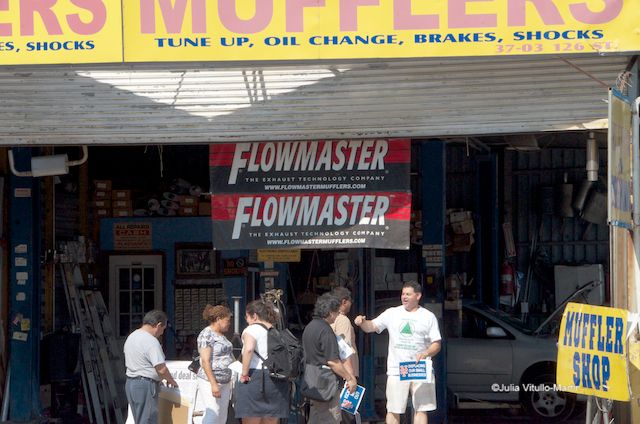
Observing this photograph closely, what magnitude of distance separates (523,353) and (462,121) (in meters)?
5.16

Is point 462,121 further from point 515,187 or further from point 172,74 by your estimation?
point 515,187

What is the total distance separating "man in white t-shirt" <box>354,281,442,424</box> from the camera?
433 inches

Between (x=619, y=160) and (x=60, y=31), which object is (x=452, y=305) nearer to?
(x=619, y=160)

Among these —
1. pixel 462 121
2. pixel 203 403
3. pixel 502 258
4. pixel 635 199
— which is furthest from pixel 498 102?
pixel 502 258

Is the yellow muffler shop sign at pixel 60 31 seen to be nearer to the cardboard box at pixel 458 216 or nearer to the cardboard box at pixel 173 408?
the cardboard box at pixel 173 408

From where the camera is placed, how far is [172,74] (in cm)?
1097

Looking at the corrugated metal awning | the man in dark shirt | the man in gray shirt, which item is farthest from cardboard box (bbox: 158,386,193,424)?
the corrugated metal awning

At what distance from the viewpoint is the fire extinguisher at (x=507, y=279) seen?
1784 centimetres

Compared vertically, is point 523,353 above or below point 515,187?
below

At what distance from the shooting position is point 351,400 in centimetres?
1055

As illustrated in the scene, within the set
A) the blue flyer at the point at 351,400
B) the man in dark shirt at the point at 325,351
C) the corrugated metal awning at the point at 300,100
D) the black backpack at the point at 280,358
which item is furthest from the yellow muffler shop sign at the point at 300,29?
the blue flyer at the point at 351,400

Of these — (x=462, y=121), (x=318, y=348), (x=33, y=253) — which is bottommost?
(x=318, y=348)

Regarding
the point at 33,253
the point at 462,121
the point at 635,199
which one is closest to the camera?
the point at 635,199

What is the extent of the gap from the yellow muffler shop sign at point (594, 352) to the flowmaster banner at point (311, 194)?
2019 millimetres
